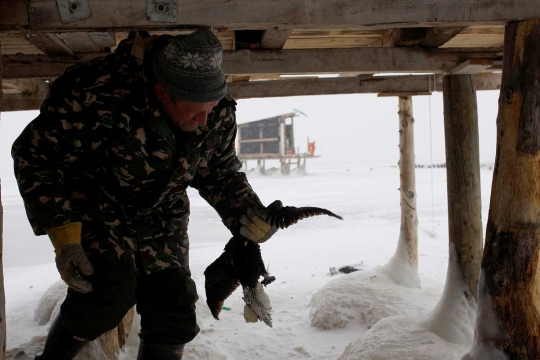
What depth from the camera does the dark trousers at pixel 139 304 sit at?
2.17 metres

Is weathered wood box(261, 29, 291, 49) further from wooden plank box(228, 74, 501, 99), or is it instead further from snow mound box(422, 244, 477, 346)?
snow mound box(422, 244, 477, 346)

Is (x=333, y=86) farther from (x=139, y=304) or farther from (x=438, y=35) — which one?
(x=139, y=304)

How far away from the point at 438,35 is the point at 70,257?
3.03 meters

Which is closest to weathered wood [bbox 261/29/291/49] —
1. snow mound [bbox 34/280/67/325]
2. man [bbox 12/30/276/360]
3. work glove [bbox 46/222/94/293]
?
man [bbox 12/30/276/360]

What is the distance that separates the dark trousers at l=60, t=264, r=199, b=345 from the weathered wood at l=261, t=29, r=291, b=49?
6.02ft

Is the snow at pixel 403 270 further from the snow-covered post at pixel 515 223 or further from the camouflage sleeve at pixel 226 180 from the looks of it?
the camouflage sleeve at pixel 226 180

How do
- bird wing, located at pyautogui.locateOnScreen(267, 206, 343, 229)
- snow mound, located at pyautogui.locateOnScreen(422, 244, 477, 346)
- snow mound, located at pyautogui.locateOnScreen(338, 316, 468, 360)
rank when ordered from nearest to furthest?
bird wing, located at pyautogui.locateOnScreen(267, 206, 343, 229) → snow mound, located at pyautogui.locateOnScreen(338, 316, 468, 360) → snow mound, located at pyautogui.locateOnScreen(422, 244, 477, 346)

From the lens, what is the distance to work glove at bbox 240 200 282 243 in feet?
7.68

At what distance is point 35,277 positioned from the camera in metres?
7.77

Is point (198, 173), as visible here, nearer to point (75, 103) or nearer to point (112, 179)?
point (112, 179)

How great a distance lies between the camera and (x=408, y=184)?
682cm

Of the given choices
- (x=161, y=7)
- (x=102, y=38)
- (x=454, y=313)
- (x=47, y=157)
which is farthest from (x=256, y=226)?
(x=454, y=313)

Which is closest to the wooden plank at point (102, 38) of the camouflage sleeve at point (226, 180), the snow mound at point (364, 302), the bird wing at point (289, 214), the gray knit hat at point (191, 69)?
the camouflage sleeve at point (226, 180)

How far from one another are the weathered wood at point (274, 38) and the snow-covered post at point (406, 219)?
322cm
